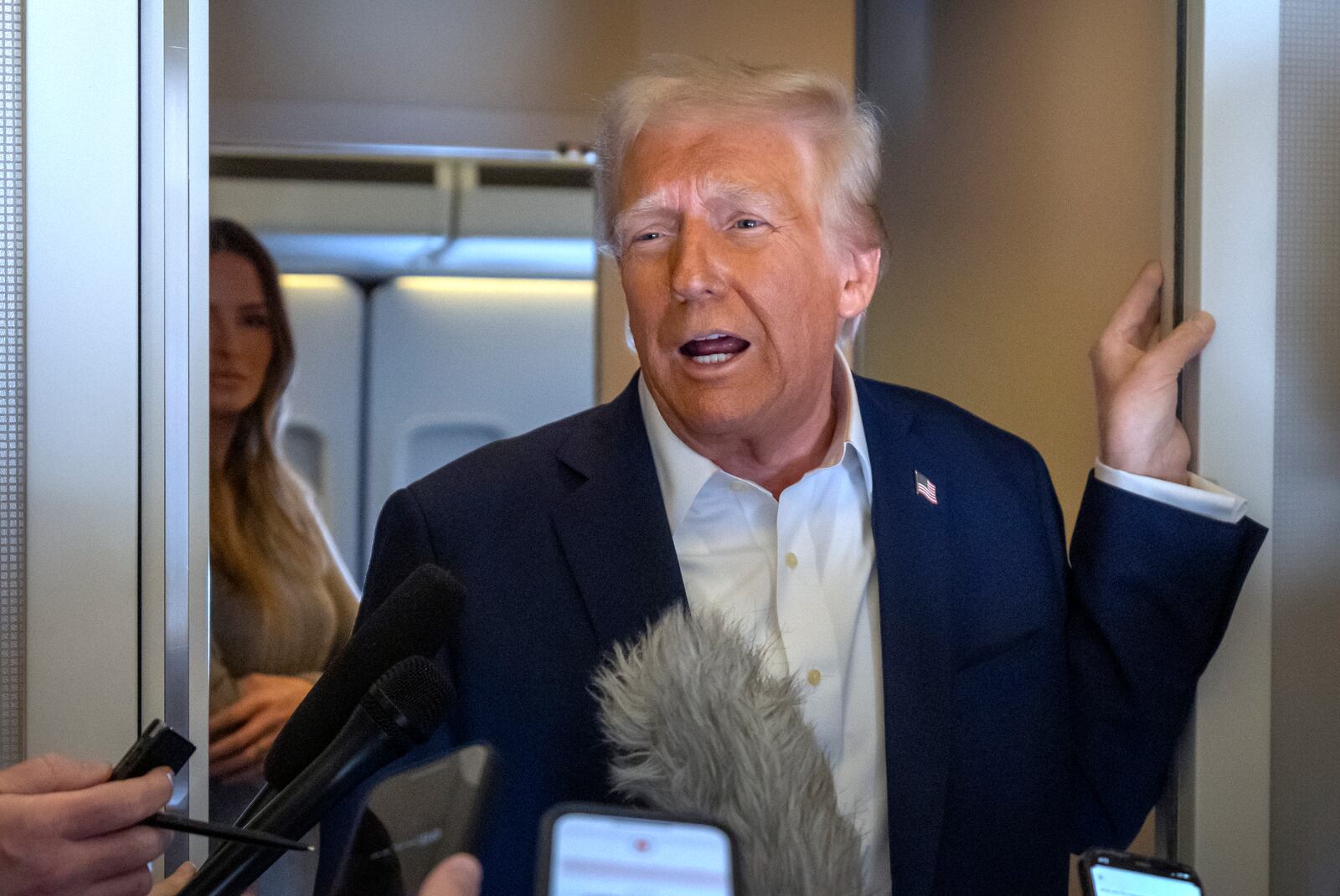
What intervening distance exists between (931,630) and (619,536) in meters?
0.35

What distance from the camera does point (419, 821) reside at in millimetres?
667

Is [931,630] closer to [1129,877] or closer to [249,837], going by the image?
[1129,877]

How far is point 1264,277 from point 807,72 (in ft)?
1.81

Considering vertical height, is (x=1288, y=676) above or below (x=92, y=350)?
below

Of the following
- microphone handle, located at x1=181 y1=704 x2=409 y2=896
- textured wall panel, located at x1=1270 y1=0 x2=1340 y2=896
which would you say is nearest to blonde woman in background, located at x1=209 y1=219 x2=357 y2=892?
microphone handle, located at x1=181 y1=704 x2=409 y2=896

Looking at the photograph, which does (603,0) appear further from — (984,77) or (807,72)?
(807,72)

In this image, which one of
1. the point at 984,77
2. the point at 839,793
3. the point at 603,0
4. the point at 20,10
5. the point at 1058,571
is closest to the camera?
the point at 20,10

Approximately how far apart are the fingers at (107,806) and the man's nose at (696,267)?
2.26ft

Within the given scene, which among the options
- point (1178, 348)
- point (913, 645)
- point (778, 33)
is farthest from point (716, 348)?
point (778, 33)

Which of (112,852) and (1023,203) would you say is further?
(1023,203)

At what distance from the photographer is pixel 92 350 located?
106 cm

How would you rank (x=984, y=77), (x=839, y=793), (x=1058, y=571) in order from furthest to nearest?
1. (x=984, y=77)
2. (x=1058, y=571)
3. (x=839, y=793)

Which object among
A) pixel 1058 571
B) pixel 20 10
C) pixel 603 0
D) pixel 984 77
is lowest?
pixel 1058 571

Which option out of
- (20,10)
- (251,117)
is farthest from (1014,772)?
(251,117)
